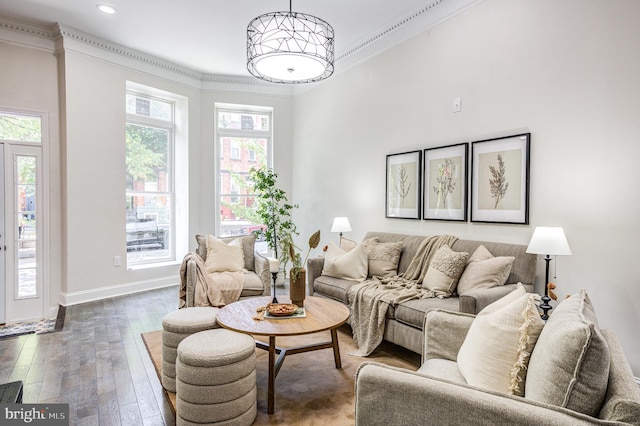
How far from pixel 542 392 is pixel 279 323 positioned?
1.67m

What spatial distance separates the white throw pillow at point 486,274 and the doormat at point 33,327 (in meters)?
3.87

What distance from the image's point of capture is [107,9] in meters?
3.92

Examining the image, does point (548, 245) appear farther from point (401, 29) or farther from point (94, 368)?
point (94, 368)

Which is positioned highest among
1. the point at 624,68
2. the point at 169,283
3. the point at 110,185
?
the point at 624,68

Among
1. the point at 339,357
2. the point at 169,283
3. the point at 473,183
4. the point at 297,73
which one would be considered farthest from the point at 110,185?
the point at 473,183

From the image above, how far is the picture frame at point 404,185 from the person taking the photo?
13.1 feet

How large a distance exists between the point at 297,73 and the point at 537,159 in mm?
2068

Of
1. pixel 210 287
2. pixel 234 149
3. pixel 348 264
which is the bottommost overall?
Answer: pixel 210 287

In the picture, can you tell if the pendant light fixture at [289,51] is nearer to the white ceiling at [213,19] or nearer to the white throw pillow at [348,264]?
the white ceiling at [213,19]

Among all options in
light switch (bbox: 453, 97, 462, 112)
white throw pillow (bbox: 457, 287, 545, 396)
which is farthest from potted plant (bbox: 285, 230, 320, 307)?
light switch (bbox: 453, 97, 462, 112)

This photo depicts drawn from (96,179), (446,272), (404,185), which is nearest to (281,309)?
(446,272)

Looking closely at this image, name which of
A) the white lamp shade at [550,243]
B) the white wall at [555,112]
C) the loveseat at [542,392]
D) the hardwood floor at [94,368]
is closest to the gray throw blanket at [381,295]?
the white wall at [555,112]

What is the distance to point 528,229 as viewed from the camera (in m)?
3.05

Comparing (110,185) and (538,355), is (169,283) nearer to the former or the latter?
(110,185)
